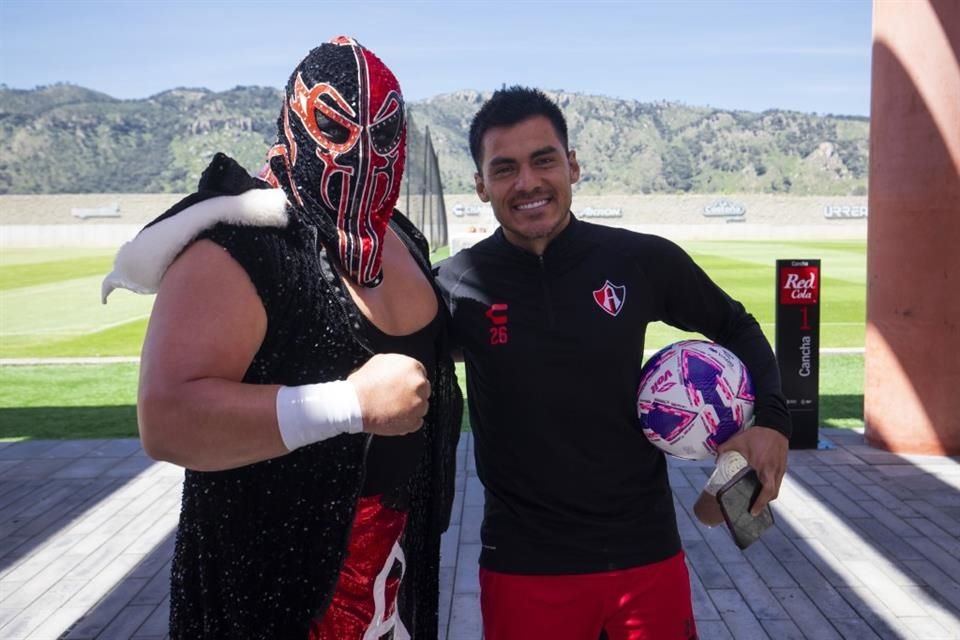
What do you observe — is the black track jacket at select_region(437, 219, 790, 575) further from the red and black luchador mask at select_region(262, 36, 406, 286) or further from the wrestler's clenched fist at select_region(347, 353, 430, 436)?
the wrestler's clenched fist at select_region(347, 353, 430, 436)

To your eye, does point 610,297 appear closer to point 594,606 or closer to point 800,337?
point 594,606

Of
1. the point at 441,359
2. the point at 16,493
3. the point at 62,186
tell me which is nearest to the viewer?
the point at 441,359

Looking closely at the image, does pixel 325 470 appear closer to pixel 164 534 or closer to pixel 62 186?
pixel 164 534

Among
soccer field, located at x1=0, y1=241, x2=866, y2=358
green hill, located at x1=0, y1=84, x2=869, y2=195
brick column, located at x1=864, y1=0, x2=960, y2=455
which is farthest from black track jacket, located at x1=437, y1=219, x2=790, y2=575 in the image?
green hill, located at x1=0, y1=84, x2=869, y2=195

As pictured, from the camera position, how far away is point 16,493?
6980 millimetres

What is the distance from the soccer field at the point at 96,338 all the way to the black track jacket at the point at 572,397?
6876 millimetres

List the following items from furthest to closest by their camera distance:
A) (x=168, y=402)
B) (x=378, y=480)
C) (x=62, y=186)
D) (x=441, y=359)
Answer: (x=62, y=186) < (x=441, y=359) < (x=378, y=480) < (x=168, y=402)

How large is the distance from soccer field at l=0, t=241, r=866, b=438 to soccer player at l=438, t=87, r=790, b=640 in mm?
6874

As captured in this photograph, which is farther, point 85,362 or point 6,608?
point 85,362

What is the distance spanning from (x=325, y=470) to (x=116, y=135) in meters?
152

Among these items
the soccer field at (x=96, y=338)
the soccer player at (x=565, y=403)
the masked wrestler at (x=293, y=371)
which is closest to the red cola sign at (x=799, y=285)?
the soccer field at (x=96, y=338)

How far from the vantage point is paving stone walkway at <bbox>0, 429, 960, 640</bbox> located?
182 inches

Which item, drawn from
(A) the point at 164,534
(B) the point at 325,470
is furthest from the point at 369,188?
(A) the point at 164,534

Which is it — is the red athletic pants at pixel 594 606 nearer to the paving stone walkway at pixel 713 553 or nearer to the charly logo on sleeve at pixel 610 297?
the charly logo on sleeve at pixel 610 297
